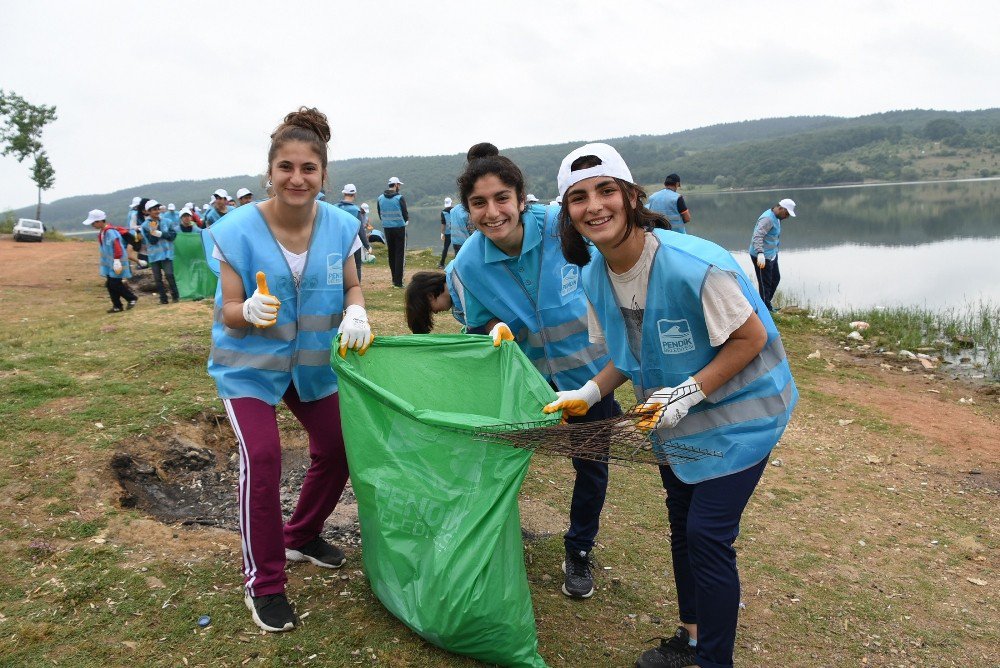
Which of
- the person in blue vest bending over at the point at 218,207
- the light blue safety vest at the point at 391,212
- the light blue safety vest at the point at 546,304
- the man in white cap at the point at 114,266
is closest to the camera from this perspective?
the light blue safety vest at the point at 546,304

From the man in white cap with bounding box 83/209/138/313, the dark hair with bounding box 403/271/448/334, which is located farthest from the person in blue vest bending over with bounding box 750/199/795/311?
the man in white cap with bounding box 83/209/138/313

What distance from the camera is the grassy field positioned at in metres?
2.44

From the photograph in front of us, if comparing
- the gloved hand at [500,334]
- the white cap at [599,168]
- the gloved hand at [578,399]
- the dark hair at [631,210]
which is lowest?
the gloved hand at [578,399]

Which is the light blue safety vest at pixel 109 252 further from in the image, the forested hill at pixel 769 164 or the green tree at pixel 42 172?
the forested hill at pixel 769 164

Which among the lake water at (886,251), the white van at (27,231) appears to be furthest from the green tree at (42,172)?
the lake water at (886,251)

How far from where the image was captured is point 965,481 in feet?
16.2

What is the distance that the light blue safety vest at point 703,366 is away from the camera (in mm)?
2039

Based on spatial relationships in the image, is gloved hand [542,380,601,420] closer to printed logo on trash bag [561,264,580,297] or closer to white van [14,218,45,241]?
printed logo on trash bag [561,264,580,297]

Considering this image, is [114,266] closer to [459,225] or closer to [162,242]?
[162,242]

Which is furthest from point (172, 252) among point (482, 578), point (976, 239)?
point (976, 239)

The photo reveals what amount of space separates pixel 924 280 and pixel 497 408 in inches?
647

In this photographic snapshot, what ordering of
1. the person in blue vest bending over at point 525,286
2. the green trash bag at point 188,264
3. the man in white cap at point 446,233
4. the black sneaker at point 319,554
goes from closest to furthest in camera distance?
the person in blue vest bending over at point 525,286 → the black sneaker at point 319,554 → the green trash bag at point 188,264 → the man in white cap at point 446,233

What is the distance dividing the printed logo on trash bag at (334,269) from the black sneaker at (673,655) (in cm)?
175

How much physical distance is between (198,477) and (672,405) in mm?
2895
